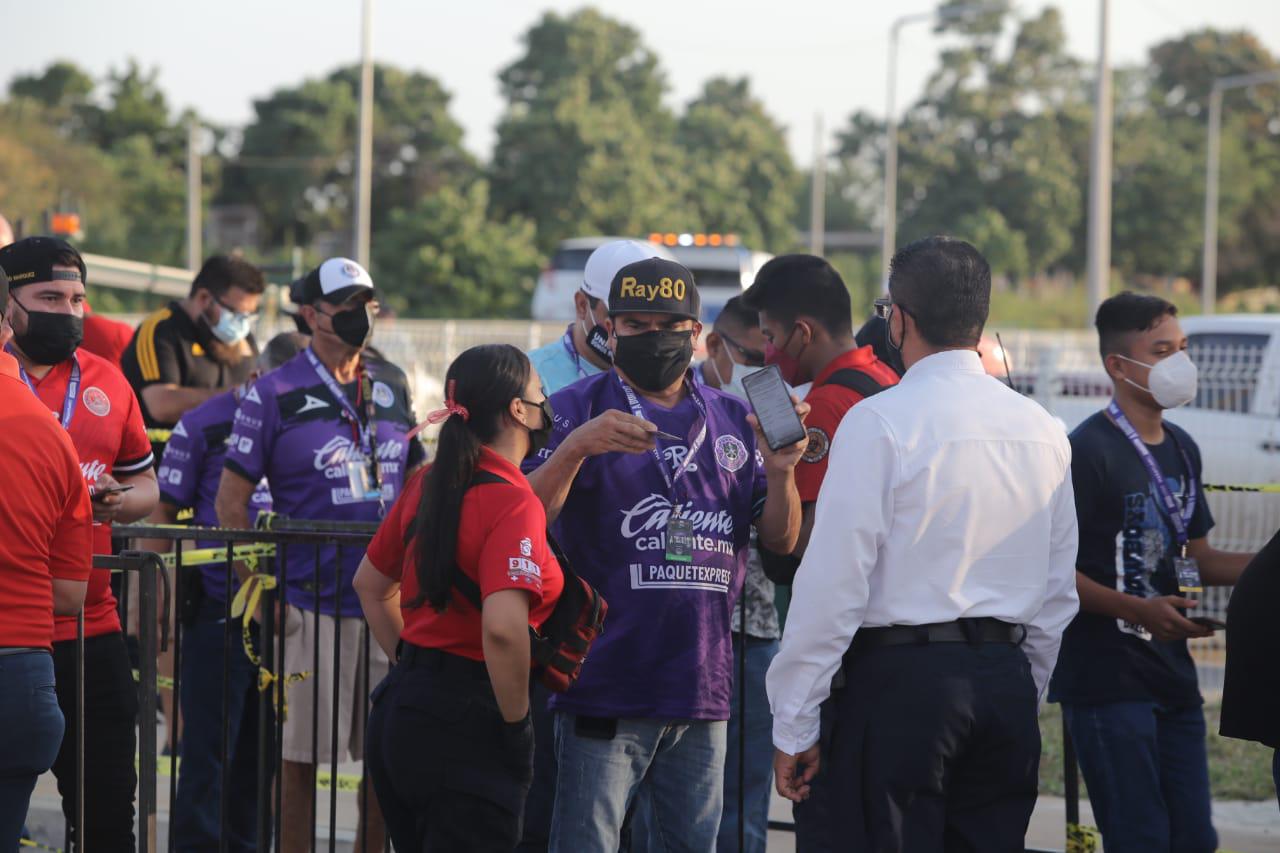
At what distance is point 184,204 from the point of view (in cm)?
4834

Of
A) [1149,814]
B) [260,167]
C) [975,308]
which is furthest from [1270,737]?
[260,167]

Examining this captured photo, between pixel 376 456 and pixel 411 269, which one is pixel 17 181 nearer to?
pixel 411 269

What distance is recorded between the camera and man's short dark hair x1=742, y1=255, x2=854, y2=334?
15.5ft

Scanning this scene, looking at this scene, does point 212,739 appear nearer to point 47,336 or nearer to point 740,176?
point 47,336

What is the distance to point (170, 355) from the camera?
22.8 feet

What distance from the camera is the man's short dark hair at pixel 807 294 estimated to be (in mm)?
4723

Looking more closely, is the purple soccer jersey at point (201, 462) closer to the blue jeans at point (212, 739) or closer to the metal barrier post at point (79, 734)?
the blue jeans at point (212, 739)

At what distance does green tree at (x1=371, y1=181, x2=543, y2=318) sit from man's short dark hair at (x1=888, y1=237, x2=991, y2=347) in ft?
116

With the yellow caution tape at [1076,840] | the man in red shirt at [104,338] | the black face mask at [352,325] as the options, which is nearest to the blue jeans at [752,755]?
the yellow caution tape at [1076,840]

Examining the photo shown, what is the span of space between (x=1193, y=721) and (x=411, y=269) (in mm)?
34967

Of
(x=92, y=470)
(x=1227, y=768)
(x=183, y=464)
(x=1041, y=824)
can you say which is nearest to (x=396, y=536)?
(x=92, y=470)

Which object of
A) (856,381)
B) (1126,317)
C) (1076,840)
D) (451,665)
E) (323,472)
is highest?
(1126,317)

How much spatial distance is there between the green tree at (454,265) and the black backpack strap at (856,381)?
112ft

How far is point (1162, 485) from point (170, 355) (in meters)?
4.45
